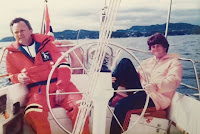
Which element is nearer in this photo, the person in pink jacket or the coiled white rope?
the coiled white rope

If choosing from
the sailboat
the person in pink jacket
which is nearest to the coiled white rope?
the sailboat

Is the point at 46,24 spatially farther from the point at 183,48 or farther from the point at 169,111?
the point at 169,111

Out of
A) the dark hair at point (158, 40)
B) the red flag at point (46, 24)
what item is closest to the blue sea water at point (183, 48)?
the dark hair at point (158, 40)

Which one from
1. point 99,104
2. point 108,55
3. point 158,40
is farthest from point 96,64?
point 158,40

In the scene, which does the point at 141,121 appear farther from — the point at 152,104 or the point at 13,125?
the point at 13,125

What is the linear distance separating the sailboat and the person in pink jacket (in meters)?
0.05

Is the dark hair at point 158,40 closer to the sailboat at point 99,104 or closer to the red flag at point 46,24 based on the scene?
the sailboat at point 99,104

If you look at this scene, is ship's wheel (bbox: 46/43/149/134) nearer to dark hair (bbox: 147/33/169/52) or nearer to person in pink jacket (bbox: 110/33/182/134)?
person in pink jacket (bbox: 110/33/182/134)

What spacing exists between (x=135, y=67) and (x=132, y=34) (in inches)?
9.7

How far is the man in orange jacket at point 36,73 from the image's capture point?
79.7 inches

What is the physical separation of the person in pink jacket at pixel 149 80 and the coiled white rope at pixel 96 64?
0.56 ft

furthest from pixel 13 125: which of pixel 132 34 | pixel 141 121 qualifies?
pixel 132 34

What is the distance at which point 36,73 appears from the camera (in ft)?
6.67

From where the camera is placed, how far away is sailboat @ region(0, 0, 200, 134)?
6.52 ft
